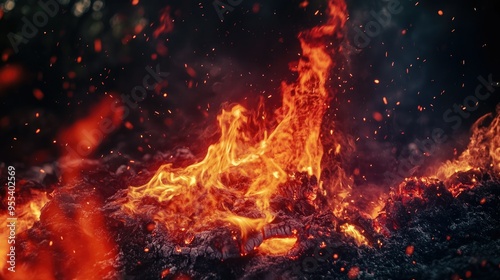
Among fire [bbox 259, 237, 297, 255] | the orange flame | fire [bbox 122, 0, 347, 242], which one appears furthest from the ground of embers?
fire [bbox 122, 0, 347, 242]

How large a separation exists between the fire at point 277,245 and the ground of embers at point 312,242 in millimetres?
136

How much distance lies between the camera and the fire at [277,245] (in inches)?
187

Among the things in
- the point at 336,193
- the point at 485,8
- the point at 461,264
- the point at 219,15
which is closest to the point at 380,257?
the point at 461,264

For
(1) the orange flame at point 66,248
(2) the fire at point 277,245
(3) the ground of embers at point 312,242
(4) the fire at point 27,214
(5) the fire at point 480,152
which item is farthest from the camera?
(5) the fire at point 480,152

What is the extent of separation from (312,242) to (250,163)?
2427 mm

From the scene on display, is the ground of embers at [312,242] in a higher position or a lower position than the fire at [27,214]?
lower

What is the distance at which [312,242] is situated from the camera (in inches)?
185

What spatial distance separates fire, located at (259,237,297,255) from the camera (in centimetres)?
474

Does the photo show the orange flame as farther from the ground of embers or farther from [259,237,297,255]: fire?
[259,237,297,255]: fire
